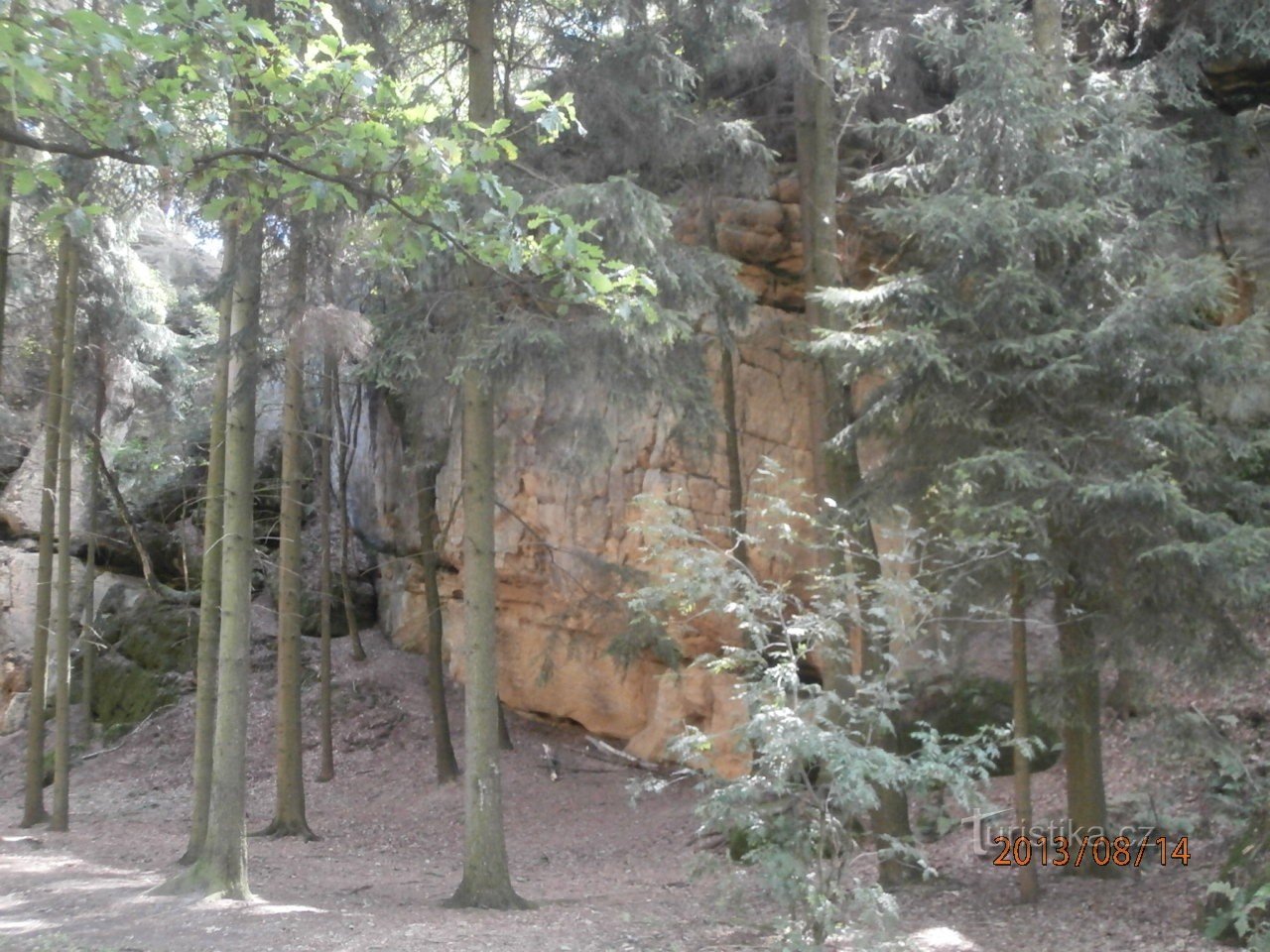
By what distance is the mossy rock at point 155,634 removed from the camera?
68.4ft

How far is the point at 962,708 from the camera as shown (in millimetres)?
12898

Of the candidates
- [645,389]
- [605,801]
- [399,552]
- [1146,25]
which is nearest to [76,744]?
[399,552]

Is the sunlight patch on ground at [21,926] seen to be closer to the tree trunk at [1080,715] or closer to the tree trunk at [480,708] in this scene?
the tree trunk at [480,708]

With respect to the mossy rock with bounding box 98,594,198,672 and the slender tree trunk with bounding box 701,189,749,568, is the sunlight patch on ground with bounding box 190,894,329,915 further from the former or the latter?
the mossy rock with bounding box 98,594,198,672

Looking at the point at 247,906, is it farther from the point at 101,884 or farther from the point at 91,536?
the point at 91,536

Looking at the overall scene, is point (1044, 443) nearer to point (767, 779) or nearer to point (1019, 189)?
point (1019, 189)

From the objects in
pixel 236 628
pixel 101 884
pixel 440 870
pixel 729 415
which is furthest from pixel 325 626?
pixel 236 628

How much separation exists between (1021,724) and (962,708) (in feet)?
13.1

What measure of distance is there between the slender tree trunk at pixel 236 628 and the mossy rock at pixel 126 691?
1190 cm

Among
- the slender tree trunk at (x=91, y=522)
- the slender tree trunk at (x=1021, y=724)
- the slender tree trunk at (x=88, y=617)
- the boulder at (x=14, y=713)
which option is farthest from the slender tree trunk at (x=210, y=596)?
the boulder at (x=14, y=713)

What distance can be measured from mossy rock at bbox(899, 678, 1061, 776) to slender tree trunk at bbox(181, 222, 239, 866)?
8.02 meters

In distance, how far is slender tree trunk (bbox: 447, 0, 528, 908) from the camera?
924cm

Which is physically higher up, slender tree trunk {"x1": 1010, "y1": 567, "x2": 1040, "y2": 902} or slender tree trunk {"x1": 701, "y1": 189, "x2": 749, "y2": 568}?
slender tree trunk {"x1": 701, "y1": 189, "x2": 749, "y2": 568}

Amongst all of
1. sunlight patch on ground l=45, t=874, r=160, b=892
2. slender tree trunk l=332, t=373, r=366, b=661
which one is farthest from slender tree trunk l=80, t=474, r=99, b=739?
sunlight patch on ground l=45, t=874, r=160, b=892
